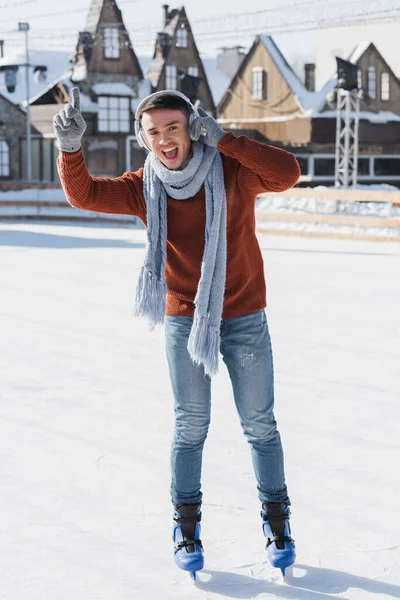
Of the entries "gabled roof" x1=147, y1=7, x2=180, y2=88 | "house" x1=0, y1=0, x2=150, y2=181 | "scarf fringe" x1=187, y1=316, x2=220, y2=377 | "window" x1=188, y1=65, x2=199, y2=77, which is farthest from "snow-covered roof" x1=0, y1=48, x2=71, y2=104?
"scarf fringe" x1=187, y1=316, x2=220, y2=377

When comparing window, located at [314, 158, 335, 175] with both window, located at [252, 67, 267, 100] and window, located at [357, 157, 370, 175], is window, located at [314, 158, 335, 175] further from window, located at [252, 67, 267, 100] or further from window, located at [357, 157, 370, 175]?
window, located at [252, 67, 267, 100]

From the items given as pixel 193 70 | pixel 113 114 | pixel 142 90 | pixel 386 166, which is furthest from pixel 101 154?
pixel 386 166

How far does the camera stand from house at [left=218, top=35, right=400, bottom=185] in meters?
38.9

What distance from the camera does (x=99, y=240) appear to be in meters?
19.3

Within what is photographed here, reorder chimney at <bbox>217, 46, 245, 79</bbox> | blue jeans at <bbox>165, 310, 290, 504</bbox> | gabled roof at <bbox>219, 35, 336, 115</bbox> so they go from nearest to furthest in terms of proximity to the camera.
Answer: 1. blue jeans at <bbox>165, 310, 290, 504</bbox>
2. gabled roof at <bbox>219, 35, 336, 115</bbox>
3. chimney at <bbox>217, 46, 245, 79</bbox>

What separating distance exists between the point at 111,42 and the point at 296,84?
7955mm

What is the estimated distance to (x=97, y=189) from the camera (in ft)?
10.7

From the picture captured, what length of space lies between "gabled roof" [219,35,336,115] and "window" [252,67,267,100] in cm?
75

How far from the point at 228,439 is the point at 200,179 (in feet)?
7.52

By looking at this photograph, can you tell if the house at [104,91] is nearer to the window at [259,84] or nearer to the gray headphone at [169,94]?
the window at [259,84]

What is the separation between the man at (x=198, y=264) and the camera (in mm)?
3072

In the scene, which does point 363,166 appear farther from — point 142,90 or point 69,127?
point 69,127

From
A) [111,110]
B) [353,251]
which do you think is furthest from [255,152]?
[111,110]

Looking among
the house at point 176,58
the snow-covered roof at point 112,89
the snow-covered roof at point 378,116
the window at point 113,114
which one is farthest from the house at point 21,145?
the snow-covered roof at point 378,116
